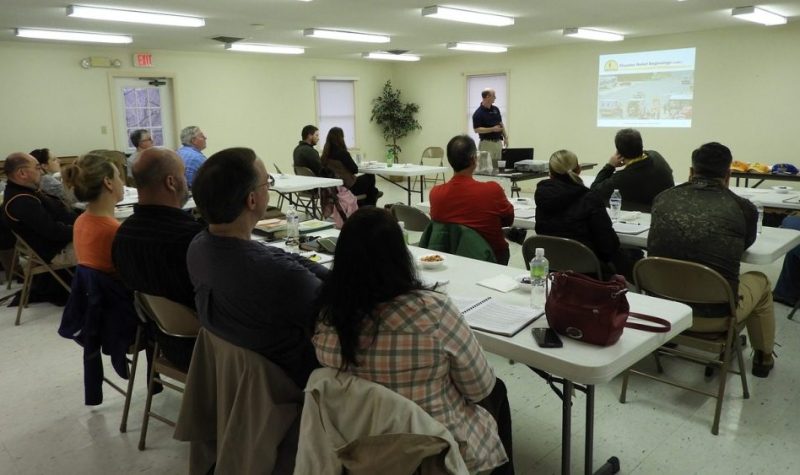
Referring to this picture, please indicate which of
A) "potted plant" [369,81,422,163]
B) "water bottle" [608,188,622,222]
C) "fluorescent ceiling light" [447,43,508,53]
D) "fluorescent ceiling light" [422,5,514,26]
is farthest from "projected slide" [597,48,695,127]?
"water bottle" [608,188,622,222]

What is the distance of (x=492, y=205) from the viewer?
3.25 m

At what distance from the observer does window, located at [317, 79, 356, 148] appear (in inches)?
443

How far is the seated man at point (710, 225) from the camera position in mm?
2656

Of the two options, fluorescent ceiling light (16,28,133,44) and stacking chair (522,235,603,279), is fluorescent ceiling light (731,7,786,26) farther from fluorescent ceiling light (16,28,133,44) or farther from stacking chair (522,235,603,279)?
fluorescent ceiling light (16,28,133,44)

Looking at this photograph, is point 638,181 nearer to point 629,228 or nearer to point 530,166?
point 629,228

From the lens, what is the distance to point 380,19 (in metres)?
6.60

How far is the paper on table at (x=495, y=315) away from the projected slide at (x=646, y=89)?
303 inches

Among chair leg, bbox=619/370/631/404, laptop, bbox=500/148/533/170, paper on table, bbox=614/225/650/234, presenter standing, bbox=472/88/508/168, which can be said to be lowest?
chair leg, bbox=619/370/631/404

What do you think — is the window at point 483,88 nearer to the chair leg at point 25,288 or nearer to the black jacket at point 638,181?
the black jacket at point 638,181

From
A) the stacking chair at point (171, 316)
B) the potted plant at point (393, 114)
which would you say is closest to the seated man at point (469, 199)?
the stacking chair at point (171, 316)

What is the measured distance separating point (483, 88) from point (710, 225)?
340 inches

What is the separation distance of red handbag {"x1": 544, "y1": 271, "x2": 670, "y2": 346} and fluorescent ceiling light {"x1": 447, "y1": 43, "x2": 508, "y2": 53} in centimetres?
794

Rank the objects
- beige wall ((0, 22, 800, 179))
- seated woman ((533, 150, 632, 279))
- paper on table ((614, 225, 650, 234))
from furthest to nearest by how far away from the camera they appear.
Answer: beige wall ((0, 22, 800, 179)) → paper on table ((614, 225, 650, 234)) → seated woman ((533, 150, 632, 279))

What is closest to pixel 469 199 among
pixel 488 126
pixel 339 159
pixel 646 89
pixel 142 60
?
pixel 339 159
